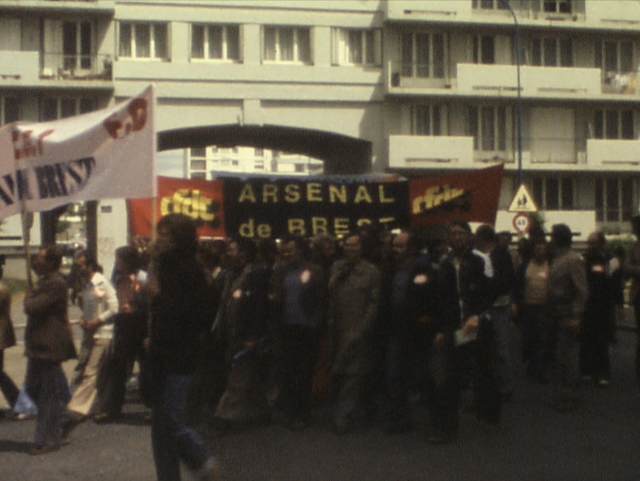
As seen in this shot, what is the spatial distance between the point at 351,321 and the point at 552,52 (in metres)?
32.0

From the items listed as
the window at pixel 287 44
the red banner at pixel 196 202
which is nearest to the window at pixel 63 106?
the window at pixel 287 44

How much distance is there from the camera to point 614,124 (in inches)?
1567

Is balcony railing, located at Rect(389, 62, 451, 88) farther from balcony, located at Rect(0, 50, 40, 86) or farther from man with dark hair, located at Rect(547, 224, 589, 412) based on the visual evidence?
man with dark hair, located at Rect(547, 224, 589, 412)

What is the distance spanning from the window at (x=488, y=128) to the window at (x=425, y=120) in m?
1.39

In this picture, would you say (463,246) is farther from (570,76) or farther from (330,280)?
(570,76)

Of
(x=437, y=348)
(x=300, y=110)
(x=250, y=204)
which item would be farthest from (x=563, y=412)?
(x=300, y=110)

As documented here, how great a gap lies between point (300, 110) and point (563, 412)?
26780 mm

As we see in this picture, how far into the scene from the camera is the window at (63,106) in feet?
117

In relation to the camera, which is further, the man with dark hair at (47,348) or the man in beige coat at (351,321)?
the man in beige coat at (351,321)

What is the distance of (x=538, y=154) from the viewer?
3859 cm

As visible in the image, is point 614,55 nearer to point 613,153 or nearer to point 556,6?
point 556,6

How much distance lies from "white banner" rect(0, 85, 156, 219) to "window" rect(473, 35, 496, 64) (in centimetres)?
3126

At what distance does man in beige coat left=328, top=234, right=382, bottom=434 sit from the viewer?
8.97 m

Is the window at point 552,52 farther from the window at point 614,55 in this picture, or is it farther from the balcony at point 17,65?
the balcony at point 17,65
